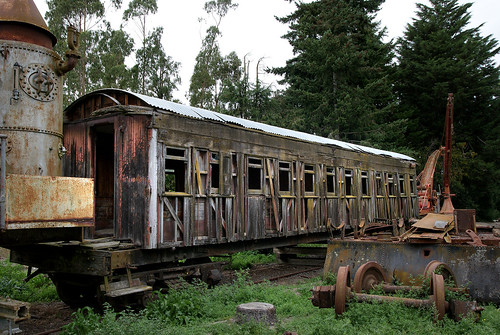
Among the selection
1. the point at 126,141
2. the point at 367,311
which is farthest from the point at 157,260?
the point at 367,311

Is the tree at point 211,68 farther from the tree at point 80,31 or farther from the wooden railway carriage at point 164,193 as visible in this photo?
the wooden railway carriage at point 164,193

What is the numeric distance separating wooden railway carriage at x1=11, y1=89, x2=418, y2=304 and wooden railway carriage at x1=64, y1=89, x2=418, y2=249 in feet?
0.08

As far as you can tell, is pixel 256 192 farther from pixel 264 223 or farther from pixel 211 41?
pixel 211 41

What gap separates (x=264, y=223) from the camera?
1140 centimetres

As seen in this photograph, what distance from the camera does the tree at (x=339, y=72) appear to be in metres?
28.4

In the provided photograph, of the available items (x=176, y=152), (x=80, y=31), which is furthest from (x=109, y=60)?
(x=176, y=152)

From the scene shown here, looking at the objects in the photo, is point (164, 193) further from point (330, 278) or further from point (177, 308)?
point (330, 278)

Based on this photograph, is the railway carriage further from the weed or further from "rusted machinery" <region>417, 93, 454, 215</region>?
"rusted machinery" <region>417, 93, 454, 215</region>

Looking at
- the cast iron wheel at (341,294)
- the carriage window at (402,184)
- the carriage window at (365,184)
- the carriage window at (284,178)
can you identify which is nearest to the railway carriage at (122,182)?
the carriage window at (284,178)

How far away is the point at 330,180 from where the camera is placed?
50.9 feet

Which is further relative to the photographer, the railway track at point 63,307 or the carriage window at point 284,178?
the carriage window at point 284,178

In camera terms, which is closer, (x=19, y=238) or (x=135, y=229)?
A: (x=19, y=238)

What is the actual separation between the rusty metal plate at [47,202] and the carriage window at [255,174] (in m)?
5.40

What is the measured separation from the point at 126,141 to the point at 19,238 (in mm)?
3054
